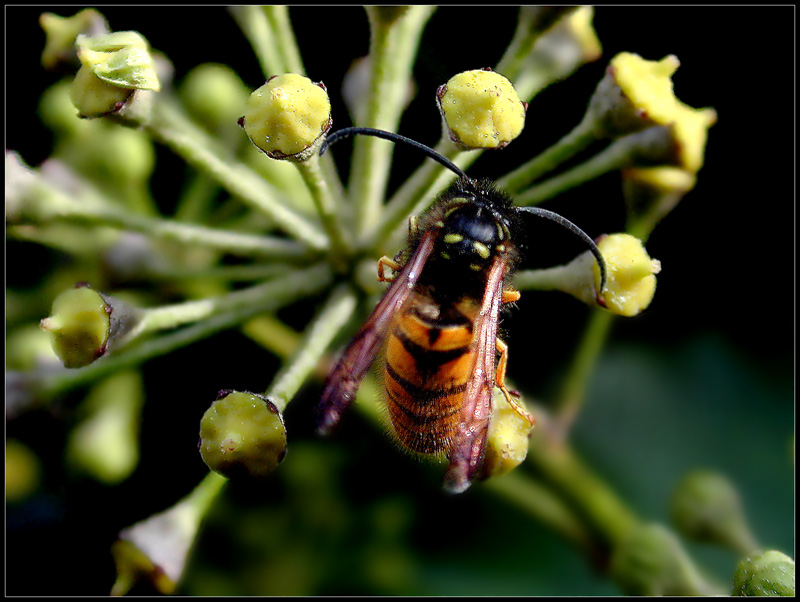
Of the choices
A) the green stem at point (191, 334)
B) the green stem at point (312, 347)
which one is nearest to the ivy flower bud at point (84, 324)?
the green stem at point (191, 334)

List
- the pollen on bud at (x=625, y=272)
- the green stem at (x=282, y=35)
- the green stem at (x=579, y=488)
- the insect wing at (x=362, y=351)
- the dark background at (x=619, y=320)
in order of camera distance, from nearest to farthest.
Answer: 1. the insect wing at (x=362, y=351)
2. the pollen on bud at (x=625, y=272)
3. the green stem at (x=282, y=35)
4. the dark background at (x=619, y=320)
5. the green stem at (x=579, y=488)

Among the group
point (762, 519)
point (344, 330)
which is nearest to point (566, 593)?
point (762, 519)

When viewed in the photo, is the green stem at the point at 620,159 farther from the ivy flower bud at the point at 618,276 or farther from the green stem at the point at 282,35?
the green stem at the point at 282,35

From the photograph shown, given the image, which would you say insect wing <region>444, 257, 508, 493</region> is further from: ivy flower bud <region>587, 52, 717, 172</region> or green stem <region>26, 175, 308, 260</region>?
green stem <region>26, 175, 308, 260</region>

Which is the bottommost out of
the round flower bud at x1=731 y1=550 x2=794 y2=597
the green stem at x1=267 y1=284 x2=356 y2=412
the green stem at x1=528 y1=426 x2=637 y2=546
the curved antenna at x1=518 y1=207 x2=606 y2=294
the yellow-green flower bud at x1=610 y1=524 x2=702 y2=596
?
the green stem at x1=528 y1=426 x2=637 y2=546

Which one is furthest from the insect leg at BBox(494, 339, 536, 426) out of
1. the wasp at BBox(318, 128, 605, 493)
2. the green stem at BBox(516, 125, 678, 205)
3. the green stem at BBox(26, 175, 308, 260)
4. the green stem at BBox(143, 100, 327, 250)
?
the green stem at BBox(26, 175, 308, 260)

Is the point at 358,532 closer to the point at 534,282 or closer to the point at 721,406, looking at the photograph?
the point at 721,406
